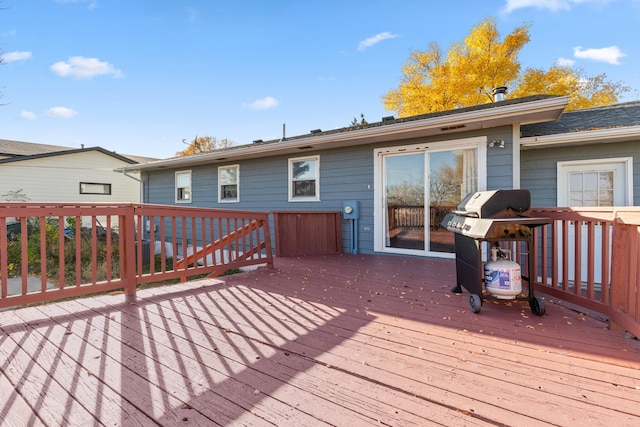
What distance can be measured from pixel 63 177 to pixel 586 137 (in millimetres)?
17889

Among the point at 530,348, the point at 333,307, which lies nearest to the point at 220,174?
the point at 333,307

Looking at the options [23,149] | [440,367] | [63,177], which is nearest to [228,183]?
[440,367]

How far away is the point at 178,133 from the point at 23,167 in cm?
1051

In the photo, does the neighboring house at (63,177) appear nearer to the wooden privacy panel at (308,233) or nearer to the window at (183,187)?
the window at (183,187)

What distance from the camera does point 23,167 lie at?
13.0m

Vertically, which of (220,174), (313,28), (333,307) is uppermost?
(313,28)

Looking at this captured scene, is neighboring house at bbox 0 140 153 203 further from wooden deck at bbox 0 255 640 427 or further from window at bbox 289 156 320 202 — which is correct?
wooden deck at bbox 0 255 640 427

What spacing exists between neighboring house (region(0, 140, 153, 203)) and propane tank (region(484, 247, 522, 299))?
1264 centimetres

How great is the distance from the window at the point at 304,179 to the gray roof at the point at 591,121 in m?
3.88

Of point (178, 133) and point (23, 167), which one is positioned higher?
point (178, 133)

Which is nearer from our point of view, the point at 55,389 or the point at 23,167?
the point at 55,389

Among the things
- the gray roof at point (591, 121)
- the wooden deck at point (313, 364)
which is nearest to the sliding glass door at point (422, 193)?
the gray roof at point (591, 121)

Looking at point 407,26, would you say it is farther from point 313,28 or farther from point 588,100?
point 588,100

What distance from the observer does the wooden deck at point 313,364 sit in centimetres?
141
